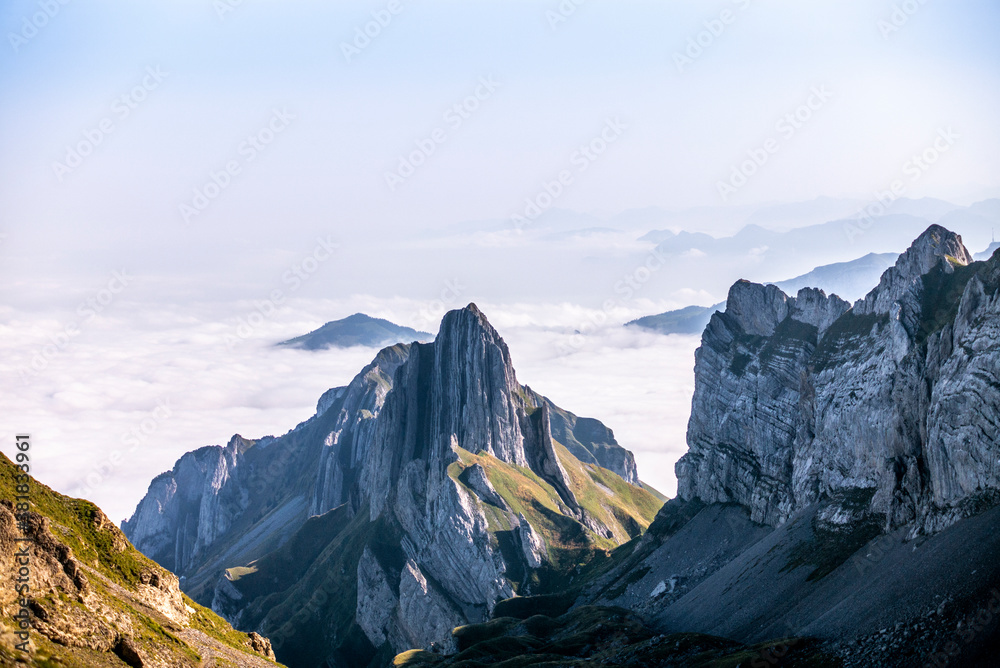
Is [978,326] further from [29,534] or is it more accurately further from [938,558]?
[29,534]

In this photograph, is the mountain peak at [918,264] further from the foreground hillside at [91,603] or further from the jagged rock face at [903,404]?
the foreground hillside at [91,603]

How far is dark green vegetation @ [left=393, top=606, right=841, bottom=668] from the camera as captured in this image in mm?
107062

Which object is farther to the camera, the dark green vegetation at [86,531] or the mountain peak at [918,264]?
the mountain peak at [918,264]

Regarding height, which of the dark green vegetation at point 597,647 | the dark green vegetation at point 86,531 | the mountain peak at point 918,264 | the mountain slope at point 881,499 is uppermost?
the mountain peak at point 918,264

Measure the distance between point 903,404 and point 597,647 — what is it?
70.0 metres

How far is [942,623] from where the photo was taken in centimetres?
9075

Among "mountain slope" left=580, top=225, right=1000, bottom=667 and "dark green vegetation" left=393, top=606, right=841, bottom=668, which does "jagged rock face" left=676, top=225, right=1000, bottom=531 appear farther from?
"dark green vegetation" left=393, top=606, right=841, bottom=668

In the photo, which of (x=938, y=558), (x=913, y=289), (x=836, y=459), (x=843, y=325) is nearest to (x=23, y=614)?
(x=938, y=558)

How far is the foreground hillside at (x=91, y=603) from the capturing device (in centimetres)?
7162

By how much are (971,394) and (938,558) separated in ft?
82.8

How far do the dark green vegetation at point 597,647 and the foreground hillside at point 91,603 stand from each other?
58532mm

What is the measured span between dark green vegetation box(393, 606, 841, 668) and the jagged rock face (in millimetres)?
32144

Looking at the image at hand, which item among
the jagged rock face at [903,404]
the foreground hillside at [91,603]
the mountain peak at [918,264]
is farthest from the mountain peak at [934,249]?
the foreground hillside at [91,603]

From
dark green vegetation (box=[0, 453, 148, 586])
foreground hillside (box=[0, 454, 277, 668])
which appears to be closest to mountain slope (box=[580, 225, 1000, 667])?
foreground hillside (box=[0, 454, 277, 668])
